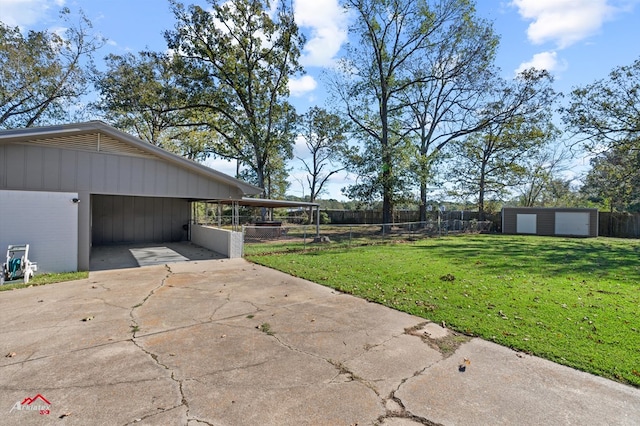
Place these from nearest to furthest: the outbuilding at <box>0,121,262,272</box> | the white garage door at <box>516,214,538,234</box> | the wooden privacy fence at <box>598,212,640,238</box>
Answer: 1. the outbuilding at <box>0,121,262,272</box>
2. the wooden privacy fence at <box>598,212,640,238</box>
3. the white garage door at <box>516,214,538,234</box>

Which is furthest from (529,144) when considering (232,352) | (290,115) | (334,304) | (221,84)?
(232,352)

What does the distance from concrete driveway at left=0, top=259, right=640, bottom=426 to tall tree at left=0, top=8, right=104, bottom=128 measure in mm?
17741

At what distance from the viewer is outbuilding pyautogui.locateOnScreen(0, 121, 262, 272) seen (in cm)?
695

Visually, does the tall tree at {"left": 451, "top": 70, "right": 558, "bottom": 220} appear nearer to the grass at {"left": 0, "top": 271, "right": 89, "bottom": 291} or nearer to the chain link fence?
the chain link fence

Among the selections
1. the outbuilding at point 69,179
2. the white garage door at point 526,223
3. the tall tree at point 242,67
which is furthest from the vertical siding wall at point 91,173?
the white garage door at point 526,223

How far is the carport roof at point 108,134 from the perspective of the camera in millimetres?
6997

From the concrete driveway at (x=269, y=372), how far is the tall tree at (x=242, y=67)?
685 inches

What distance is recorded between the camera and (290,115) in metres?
23.1

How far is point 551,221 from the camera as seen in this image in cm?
2181

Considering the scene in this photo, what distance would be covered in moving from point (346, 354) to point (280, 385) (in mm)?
915

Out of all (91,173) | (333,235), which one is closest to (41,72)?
(91,173)

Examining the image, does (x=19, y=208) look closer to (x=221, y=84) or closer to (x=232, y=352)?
(x=232, y=352)

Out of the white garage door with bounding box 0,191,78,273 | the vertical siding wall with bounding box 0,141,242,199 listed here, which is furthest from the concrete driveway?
the vertical siding wall with bounding box 0,141,242,199

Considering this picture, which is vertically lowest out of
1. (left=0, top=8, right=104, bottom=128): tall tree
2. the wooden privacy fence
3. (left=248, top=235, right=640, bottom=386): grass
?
(left=248, top=235, right=640, bottom=386): grass
